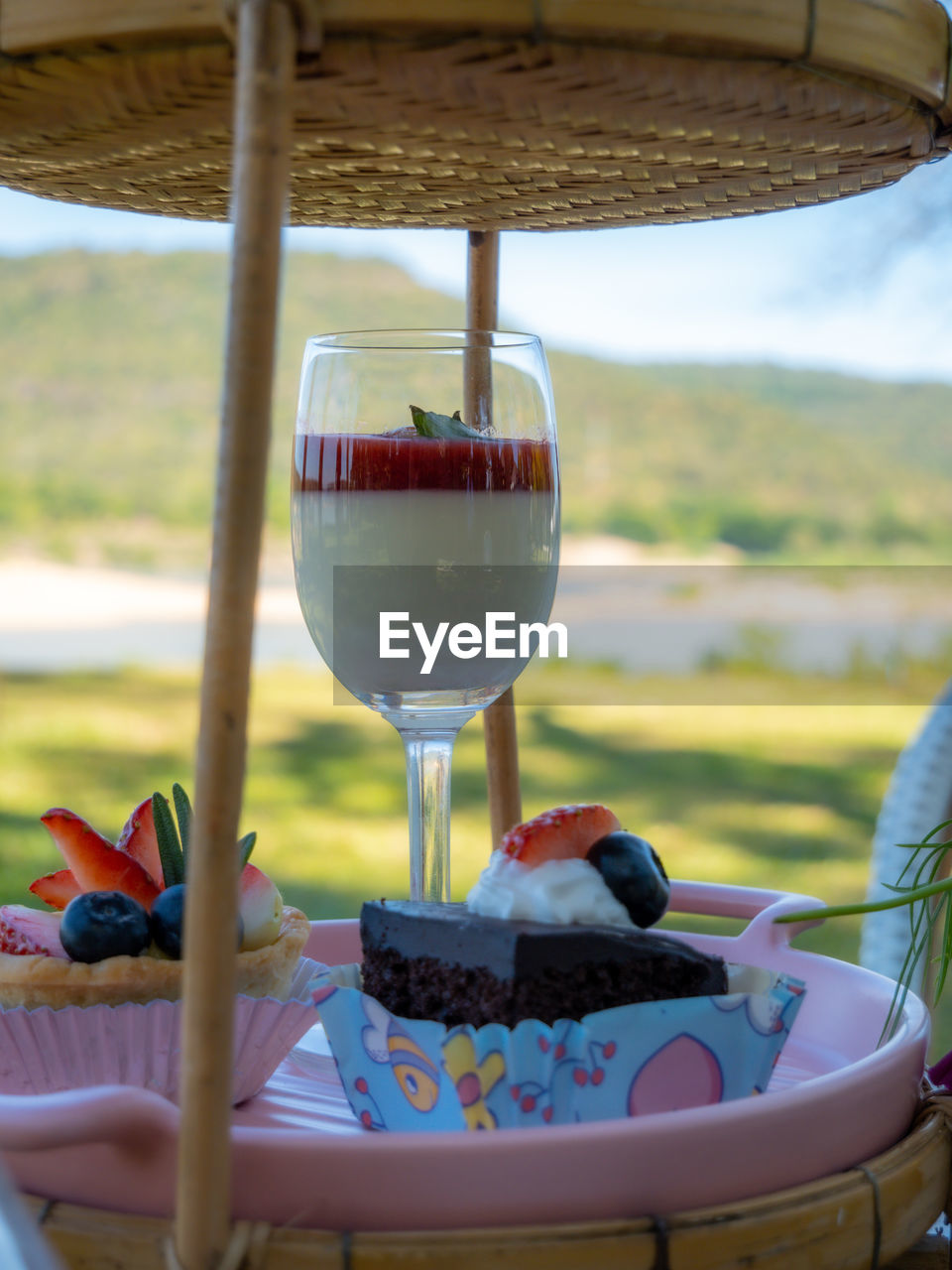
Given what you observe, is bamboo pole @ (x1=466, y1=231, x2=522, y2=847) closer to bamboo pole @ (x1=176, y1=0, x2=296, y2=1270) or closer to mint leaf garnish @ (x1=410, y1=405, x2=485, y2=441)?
mint leaf garnish @ (x1=410, y1=405, x2=485, y2=441)

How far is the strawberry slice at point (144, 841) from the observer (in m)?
0.75

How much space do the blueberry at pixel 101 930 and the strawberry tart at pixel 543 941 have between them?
0.37 feet

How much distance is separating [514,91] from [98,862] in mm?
441

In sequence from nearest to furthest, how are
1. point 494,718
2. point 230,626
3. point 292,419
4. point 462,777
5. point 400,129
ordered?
point 230,626
point 400,129
point 494,718
point 462,777
point 292,419

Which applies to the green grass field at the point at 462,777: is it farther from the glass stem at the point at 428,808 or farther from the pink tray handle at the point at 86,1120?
the pink tray handle at the point at 86,1120

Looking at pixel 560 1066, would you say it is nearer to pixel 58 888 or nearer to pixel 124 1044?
pixel 124 1044

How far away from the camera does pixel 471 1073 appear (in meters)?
0.56

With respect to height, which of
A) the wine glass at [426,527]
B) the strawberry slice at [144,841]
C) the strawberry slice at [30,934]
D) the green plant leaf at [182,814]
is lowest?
the strawberry slice at [30,934]

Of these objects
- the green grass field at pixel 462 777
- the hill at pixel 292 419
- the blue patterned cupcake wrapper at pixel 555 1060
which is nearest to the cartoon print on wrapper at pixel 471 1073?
the blue patterned cupcake wrapper at pixel 555 1060

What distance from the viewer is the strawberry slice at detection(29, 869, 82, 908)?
0.74 metres

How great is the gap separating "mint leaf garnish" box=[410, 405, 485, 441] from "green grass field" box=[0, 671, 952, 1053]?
2.25m

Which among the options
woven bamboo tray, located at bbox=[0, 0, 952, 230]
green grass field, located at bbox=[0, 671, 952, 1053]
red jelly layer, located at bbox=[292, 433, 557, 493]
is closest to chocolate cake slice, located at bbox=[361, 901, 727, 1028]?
red jelly layer, located at bbox=[292, 433, 557, 493]

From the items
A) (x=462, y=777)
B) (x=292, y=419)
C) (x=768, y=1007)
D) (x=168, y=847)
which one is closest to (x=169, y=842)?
(x=168, y=847)

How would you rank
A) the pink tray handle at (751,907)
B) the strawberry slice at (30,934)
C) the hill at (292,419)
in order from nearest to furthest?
the strawberry slice at (30,934) < the pink tray handle at (751,907) < the hill at (292,419)
